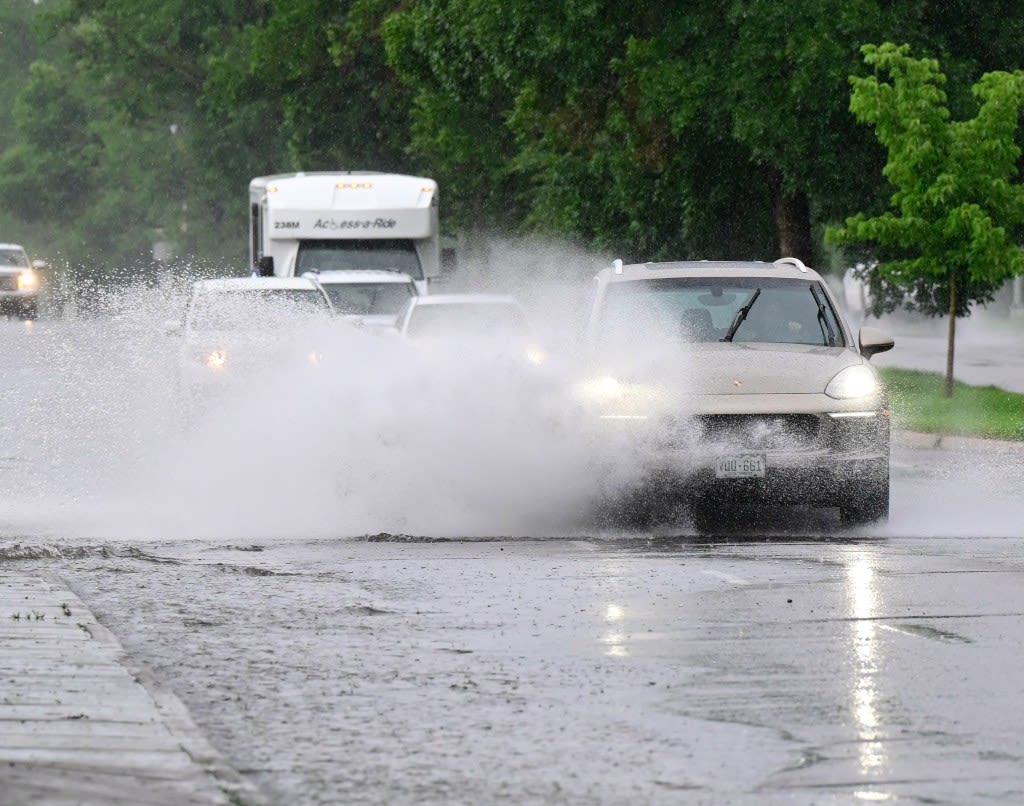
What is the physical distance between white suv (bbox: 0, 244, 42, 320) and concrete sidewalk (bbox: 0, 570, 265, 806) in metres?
50.9

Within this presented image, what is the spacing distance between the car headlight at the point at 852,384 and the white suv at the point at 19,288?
47.4 m

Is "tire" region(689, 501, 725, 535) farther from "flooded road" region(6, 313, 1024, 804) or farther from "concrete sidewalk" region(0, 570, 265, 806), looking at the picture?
"concrete sidewalk" region(0, 570, 265, 806)

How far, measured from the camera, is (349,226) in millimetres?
35844

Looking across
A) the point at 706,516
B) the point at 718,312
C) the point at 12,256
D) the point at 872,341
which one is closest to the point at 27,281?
the point at 12,256

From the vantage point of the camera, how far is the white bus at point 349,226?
35.8 m

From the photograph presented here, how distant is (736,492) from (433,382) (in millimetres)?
2174

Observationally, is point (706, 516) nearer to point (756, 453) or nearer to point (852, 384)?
point (756, 453)

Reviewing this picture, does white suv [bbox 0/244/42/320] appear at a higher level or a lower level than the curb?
lower

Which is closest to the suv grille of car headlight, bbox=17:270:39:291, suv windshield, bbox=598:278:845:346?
suv windshield, bbox=598:278:845:346

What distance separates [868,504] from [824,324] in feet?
5.26

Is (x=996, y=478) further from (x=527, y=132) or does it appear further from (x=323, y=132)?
(x=323, y=132)

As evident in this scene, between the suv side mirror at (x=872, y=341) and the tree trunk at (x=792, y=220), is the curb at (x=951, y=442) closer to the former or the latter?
the suv side mirror at (x=872, y=341)

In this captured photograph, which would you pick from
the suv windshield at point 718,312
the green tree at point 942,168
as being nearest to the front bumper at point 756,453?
the suv windshield at point 718,312

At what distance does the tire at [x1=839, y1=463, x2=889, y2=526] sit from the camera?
1328cm
